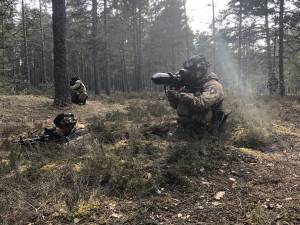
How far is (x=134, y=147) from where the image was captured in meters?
6.39

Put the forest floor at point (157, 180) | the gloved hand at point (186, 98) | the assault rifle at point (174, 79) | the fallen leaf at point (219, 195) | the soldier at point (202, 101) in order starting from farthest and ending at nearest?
the soldier at point (202, 101), the assault rifle at point (174, 79), the gloved hand at point (186, 98), the fallen leaf at point (219, 195), the forest floor at point (157, 180)

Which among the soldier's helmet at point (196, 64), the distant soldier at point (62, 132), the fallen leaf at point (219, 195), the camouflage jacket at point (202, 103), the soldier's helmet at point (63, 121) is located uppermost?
the soldier's helmet at point (196, 64)

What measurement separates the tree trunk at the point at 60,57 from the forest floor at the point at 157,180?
17.3 feet

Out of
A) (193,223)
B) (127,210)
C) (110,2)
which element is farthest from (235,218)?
(110,2)

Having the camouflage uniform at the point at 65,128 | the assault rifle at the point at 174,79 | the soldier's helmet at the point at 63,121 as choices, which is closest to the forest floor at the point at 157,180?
the camouflage uniform at the point at 65,128

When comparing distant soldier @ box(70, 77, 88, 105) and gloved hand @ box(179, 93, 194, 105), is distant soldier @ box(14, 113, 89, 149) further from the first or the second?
distant soldier @ box(70, 77, 88, 105)

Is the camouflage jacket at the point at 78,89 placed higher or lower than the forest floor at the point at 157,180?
higher

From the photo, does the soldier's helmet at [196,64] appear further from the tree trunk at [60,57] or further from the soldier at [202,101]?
the tree trunk at [60,57]

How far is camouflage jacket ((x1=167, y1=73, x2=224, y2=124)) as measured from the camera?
678 cm

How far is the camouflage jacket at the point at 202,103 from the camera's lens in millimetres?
6781

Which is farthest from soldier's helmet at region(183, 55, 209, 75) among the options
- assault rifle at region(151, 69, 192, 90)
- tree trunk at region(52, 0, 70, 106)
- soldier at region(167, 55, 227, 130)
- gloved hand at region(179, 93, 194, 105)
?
tree trunk at region(52, 0, 70, 106)

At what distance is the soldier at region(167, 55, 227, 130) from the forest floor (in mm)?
294

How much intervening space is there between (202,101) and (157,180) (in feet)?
8.07

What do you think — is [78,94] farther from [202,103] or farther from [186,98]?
[186,98]
